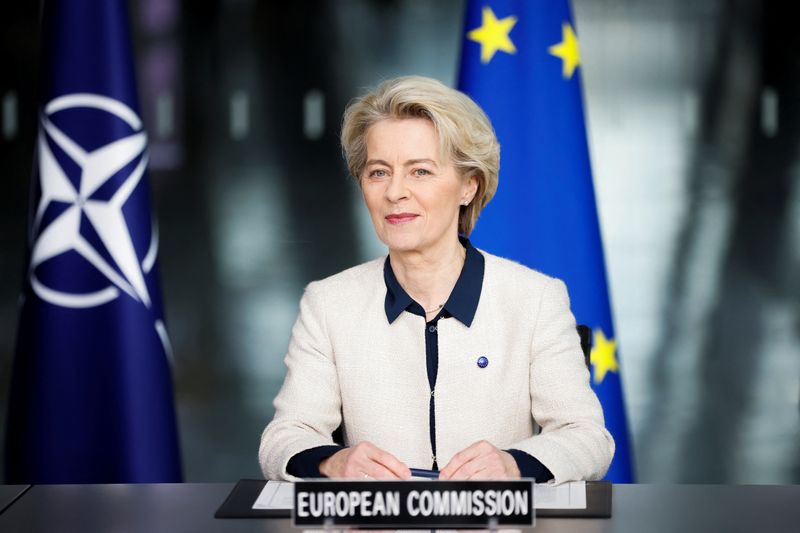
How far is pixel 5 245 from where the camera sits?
160 inches

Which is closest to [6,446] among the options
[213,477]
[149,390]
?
[149,390]

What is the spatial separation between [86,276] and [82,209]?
182mm

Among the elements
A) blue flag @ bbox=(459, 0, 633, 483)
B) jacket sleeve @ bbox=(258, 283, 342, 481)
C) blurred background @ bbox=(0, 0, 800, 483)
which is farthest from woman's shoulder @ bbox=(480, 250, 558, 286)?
blurred background @ bbox=(0, 0, 800, 483)

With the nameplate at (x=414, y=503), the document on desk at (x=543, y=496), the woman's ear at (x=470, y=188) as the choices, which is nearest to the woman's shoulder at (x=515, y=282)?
the woman's ear at (x=470, y=188)

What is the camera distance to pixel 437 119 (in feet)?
6.36

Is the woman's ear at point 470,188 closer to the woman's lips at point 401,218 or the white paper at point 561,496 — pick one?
the woman's lips at point 401,218

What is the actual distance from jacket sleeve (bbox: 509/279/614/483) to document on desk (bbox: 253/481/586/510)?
1.3 inches

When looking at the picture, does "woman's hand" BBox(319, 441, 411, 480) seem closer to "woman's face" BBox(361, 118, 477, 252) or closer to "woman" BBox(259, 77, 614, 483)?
"woman" BBox(259, 77, 614, 483)

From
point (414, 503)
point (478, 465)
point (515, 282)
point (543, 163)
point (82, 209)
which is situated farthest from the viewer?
point (543, 163)

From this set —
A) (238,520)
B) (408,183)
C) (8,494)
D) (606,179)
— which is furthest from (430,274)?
(606,179)

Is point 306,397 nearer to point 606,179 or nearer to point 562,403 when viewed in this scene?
point 562,403

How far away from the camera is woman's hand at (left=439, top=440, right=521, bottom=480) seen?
5.23 feet

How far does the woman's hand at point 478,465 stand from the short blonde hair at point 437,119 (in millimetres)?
607

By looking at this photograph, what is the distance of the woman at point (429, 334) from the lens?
6.37ft
